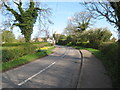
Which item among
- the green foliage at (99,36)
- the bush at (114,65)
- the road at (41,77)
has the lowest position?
the road at (41,77)

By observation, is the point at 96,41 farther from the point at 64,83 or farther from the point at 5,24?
the point at 64,83

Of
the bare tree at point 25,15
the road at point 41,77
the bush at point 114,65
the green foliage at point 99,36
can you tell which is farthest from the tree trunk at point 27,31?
the bush at point 114,65

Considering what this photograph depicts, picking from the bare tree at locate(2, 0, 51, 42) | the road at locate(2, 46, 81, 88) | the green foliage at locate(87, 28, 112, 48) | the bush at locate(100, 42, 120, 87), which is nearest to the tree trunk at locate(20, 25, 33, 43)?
the bare tree at locate(2, 0, 51, 42)

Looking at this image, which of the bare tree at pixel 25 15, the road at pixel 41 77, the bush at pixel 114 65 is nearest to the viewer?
the bush at pixel 114 65

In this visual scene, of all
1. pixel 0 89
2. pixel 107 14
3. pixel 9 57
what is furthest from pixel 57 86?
pixel 107 14

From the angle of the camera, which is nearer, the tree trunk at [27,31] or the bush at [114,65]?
the bush at [114,65]

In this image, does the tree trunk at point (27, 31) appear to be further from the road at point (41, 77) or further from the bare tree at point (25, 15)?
the road at point (41, 77)

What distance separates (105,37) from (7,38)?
38988 mm

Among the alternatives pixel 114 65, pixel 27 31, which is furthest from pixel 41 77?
pixel 27 31

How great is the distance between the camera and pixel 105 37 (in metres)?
31.6

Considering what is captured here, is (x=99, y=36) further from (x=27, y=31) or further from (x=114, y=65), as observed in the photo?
(x=114, y=65)

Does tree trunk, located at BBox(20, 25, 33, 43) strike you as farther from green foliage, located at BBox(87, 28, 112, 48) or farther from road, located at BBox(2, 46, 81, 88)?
road, located at BBox(2, 46, 81, 88)

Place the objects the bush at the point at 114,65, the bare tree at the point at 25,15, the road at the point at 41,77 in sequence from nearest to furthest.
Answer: the bush at the point at 114,65
the road at the point at 41,77
the bare tree at the point at 25,15

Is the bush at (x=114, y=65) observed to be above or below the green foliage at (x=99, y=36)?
below
